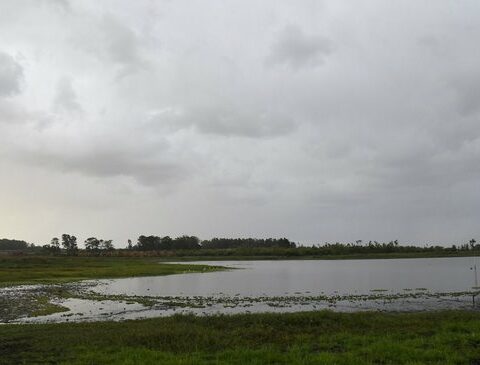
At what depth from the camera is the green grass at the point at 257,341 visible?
16312mm

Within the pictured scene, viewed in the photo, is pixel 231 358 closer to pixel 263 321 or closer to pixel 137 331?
pixel 137 331

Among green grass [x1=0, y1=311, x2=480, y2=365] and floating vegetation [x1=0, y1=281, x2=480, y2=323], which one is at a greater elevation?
green grass [x1=0, y1=311, x2=480, y2=365]

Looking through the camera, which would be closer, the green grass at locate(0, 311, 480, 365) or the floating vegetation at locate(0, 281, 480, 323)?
the green grass at locate(0, 311, 480, 365)

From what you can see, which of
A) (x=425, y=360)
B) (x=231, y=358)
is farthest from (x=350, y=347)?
(x=231, y=358)

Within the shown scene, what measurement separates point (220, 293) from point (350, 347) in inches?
1653

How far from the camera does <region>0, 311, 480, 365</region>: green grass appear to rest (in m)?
16.3

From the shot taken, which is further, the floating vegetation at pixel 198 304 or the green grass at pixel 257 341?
the floating vegetation at pixel 198 304

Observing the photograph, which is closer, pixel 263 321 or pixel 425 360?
pixel 425 360

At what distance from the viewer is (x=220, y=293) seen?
59281 mm

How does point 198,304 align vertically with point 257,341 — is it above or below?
below

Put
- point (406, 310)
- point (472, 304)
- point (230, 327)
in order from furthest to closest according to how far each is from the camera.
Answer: point (472, 304) < point (406, 310) < point (230, 327)

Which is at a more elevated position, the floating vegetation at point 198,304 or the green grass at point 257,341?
the green grass at point 257,341

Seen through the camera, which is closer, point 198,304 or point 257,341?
point 257,341

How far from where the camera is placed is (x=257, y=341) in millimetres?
20578
